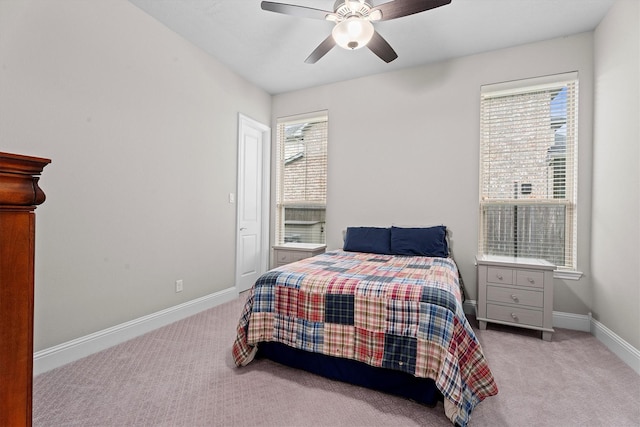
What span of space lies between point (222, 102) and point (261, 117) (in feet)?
2.54

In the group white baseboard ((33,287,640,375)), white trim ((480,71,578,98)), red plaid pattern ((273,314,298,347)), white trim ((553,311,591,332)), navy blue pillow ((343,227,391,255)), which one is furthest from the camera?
navy blue pillow ((343,227,391,255))

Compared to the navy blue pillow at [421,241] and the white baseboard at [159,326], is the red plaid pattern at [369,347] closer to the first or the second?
the navy blue pillow at [421,241]

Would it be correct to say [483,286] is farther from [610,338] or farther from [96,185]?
[96,185]

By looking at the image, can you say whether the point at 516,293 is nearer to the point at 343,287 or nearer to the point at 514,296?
the point at 514,296

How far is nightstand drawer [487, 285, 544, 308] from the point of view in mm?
2670

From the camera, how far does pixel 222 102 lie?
361cm

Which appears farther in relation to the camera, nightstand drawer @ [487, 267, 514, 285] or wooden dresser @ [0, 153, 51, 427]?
nightstand drawer @ [487, 267, 514, 285]

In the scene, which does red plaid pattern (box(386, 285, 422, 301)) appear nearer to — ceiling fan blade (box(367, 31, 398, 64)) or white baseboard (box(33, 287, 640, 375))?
white baseboard (box(33, 287, 640, 375))

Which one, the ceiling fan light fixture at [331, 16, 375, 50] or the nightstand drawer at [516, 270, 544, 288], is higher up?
the ceiling fan light fixture at [331, 16, 375, 50]

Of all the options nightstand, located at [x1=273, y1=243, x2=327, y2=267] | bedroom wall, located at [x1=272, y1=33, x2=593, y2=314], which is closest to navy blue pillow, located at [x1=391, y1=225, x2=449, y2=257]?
bedroom wall, located at [x1=272, y1=33, x2=593, y2=314]

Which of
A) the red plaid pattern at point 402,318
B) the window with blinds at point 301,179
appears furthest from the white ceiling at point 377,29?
the red plaid pattern at point 402,318

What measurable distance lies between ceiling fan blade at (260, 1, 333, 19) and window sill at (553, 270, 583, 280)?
312cm

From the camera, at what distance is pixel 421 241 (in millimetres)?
3229

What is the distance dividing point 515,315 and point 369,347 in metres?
1.74
